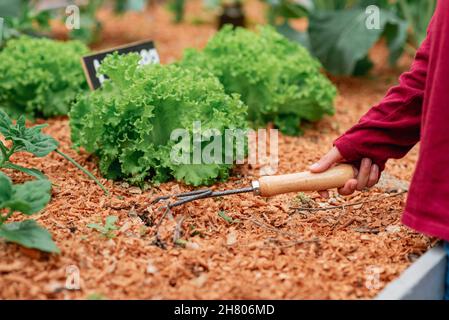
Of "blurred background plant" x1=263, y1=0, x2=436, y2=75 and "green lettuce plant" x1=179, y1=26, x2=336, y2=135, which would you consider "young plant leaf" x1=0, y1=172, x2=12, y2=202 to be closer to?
"green lettuce plant" x1=179, y1=26, x2=336, y2=135

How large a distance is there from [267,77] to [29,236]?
1665mm

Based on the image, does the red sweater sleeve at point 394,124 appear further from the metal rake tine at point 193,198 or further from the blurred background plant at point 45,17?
the blurred background plant at point 45,17

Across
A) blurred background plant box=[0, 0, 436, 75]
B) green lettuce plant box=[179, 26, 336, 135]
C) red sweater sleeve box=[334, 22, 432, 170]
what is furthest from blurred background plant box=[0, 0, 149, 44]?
red sweater sleeve box=[334, 22, 432, 170]

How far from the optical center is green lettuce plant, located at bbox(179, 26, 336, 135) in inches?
123

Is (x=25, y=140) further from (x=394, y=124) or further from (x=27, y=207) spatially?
(x=394, y=124)

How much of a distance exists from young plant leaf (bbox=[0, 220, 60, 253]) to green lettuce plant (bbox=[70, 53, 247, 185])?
0.62 meters

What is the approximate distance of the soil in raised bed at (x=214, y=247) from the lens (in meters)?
1.78

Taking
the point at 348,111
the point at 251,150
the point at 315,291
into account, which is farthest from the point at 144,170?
the point at 348,111

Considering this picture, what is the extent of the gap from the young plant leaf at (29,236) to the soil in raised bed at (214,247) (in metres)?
0.05

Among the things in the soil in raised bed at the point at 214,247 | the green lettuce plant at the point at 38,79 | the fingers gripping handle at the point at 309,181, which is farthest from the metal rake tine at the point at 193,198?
the green lettuce plant at the point at 38,79

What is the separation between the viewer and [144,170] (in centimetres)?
246
